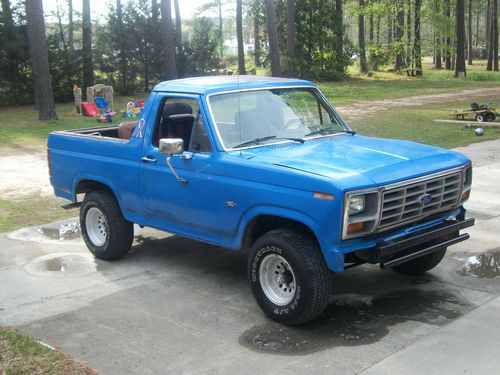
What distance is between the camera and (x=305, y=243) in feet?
15.4

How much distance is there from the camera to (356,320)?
4934 mm

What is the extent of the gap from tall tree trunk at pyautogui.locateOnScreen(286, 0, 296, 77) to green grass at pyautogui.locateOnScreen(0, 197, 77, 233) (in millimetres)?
25471

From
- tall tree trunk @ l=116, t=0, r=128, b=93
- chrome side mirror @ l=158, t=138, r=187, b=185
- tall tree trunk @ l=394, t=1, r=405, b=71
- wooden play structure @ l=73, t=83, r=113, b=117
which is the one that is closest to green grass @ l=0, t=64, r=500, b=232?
wooden play structure @ l=73, t=83, r=113, b=117

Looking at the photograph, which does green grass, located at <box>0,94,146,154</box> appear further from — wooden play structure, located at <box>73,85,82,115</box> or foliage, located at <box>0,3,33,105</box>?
foliage, located at <box>0,3,33,105</box>

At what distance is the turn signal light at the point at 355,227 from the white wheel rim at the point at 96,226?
10.5 ft

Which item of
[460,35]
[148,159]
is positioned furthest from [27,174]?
[460,35]

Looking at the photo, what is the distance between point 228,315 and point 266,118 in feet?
6.02

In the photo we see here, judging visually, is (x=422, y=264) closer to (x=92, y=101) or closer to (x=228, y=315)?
(x=228, y=315)

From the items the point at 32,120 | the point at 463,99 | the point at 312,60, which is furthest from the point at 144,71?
the point at 463,99

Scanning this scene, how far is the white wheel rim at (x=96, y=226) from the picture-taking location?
6738 mm

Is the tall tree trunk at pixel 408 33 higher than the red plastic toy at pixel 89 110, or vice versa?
the tall tree trunk at pixel 408 33

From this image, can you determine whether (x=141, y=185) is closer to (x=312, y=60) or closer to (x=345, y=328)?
(x=345, y=328)

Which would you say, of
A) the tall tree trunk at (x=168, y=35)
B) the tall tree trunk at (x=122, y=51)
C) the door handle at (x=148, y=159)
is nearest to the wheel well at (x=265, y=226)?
the door handle at (x=148, y=159)

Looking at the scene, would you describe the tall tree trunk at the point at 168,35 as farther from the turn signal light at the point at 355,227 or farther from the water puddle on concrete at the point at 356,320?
the turn signal light at the point at 355,227
